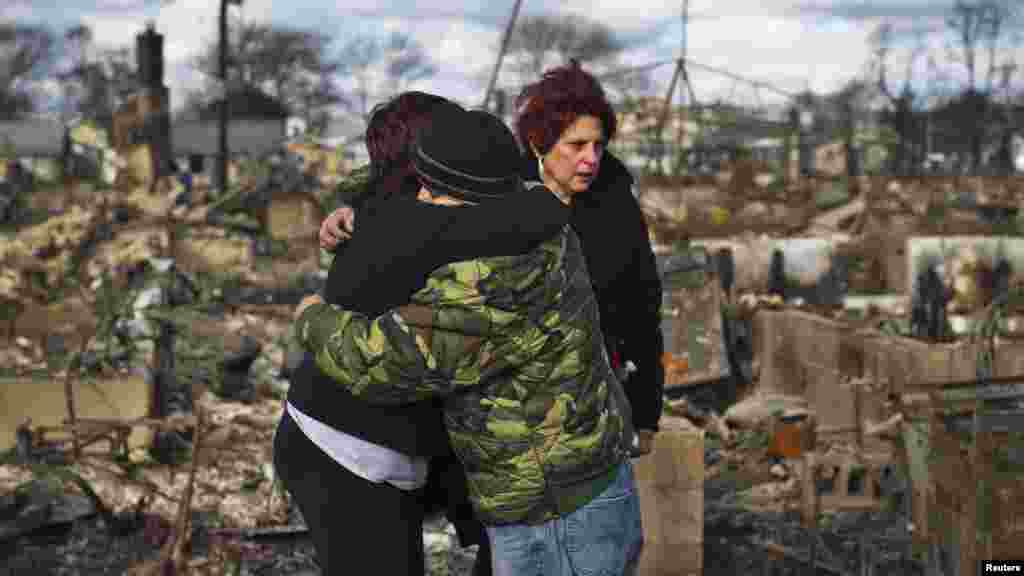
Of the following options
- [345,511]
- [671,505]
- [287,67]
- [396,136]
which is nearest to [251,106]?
[287,67]

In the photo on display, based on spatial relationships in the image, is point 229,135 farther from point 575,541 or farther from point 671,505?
point 575,541

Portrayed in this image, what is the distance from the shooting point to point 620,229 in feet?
10.2

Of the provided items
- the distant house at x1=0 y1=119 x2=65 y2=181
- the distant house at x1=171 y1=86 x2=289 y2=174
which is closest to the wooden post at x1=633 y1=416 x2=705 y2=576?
the distant house at x1=171 y1=86 x2=289 y2=174

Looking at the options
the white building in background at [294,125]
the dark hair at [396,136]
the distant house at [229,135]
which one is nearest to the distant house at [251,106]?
the white building in background at [294,125]

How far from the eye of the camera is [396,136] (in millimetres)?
2693

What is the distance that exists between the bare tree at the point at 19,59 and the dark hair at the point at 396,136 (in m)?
56.6

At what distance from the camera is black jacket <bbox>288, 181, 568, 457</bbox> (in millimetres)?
2473

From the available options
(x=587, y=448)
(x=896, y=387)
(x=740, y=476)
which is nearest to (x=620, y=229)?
(x=587, y=448)

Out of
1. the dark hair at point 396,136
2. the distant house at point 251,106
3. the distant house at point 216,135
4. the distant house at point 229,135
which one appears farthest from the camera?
the distant house at point 251,106

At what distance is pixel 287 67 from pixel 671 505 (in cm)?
5699

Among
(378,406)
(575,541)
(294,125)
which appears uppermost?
(378,406)

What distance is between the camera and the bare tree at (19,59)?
181ft

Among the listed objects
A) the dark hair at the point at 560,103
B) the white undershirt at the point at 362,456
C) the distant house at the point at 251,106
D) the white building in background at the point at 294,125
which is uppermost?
the dark hair at the point at 560,103

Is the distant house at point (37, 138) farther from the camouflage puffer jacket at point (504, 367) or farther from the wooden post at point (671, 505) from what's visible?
the camouflage puffer jacket at point (504, 367)
